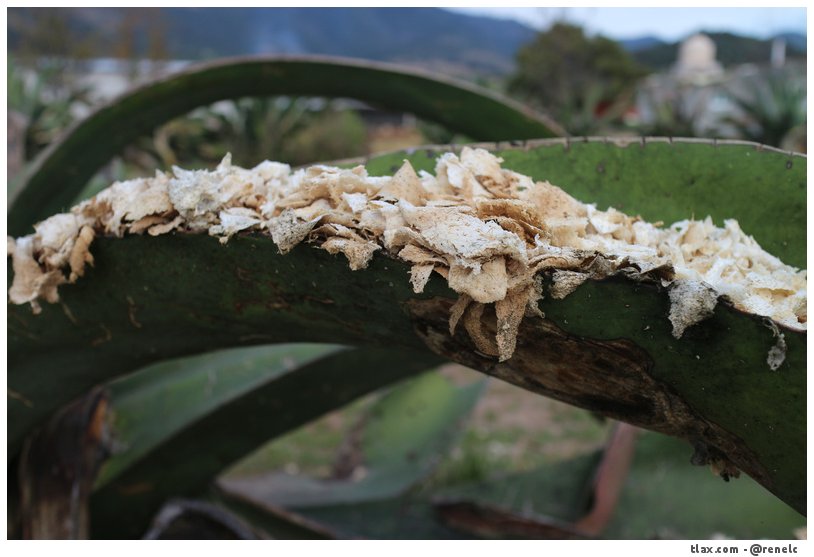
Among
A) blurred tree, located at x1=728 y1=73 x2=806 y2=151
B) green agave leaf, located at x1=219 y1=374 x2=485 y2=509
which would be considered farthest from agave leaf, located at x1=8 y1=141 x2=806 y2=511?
blurred tree, located at x1=728 y1=73 x2=806 y2=151

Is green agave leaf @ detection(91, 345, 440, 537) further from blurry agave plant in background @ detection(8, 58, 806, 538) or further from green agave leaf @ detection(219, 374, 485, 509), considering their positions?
green agave leaf @ detection(219, 374, 485, 509)

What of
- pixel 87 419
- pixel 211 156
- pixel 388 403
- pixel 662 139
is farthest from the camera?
pixel 211 156

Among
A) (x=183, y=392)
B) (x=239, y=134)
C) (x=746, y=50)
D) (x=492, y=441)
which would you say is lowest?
(x=746, y=50)

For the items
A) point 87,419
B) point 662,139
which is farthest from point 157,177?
point 87,419

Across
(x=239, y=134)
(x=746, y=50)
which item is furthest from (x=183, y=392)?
(x=746, y=50)

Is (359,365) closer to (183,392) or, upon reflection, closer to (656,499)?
(183,392)

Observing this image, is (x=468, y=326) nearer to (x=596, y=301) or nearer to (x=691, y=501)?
(x=596, y=301)

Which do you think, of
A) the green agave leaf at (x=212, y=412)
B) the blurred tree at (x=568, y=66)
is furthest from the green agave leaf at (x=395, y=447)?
the blurred tree at (x=568, y=66)
